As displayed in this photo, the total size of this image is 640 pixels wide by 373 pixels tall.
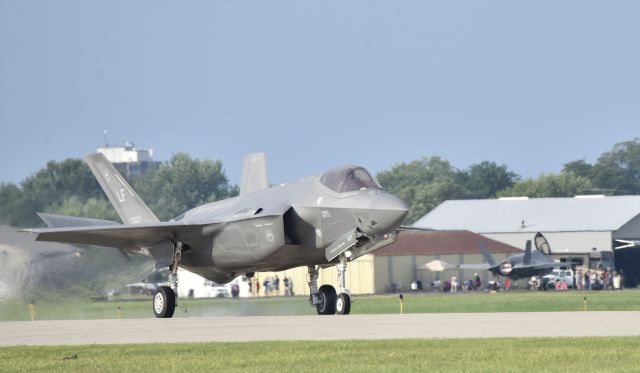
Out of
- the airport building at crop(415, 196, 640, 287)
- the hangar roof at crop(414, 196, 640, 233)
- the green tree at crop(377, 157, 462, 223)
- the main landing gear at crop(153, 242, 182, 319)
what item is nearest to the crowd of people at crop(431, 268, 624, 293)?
the airport building at crop(415, 196, 640, 287)

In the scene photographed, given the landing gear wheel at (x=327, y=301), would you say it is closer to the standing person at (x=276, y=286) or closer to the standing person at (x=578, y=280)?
the standing person at (x=276, y=286)

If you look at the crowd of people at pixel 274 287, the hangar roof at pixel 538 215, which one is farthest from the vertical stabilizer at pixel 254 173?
the hangar roof at pixel 538 215

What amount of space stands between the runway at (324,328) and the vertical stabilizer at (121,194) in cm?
792

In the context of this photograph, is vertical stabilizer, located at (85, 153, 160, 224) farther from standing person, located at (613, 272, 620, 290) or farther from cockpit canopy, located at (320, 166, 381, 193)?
standing person, located at (613, 272, 620, 290)

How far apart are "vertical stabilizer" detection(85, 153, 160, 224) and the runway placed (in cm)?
792

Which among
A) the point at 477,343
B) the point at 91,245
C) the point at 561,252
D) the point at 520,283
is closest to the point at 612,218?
the point at 561,252

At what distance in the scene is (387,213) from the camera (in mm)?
27891

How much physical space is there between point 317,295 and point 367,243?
2.08 m

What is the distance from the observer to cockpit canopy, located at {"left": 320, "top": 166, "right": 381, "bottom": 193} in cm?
2897

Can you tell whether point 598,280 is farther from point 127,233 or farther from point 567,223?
point 127,233

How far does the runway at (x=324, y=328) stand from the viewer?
69.8 feet

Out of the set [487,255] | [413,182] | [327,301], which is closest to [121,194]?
[327,301]

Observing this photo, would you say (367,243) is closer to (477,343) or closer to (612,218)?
(477,343)

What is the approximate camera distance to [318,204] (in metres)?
29.2
